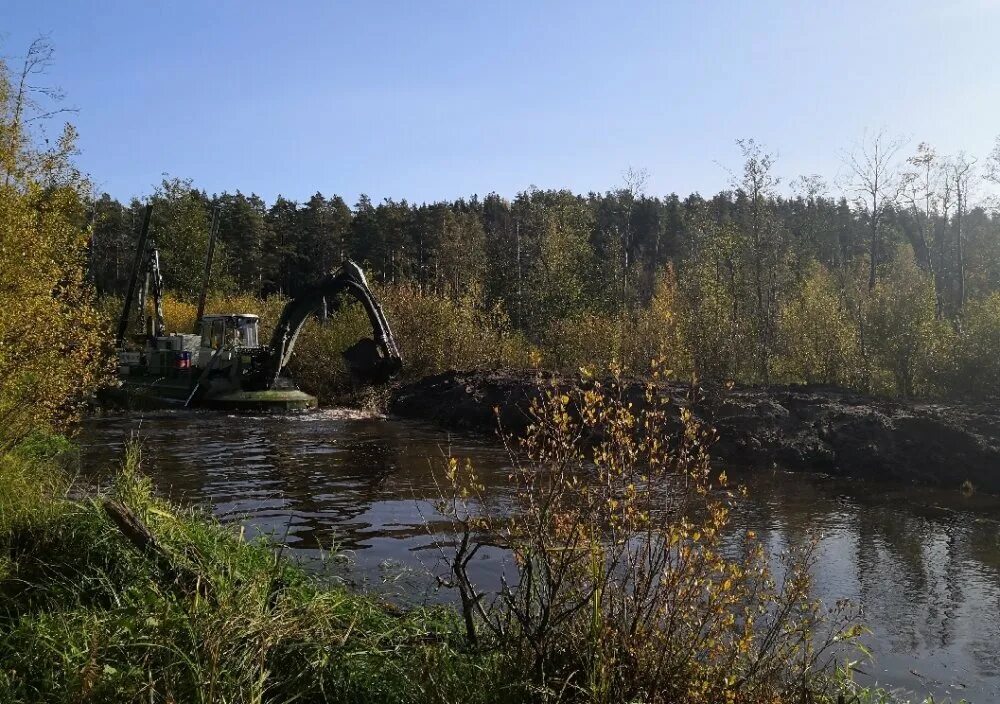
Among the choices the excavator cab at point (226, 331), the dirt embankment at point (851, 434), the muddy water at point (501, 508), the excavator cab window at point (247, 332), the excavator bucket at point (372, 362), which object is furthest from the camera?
the excavator cab window at point (247, 332)

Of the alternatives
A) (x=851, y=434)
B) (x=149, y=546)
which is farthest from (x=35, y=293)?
(x=851, y=434)

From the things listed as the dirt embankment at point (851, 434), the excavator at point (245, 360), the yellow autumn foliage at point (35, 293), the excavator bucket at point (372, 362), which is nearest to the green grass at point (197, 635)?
the yellow autumn foliage at point (35, 293)

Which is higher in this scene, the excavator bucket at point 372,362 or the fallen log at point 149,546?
the excavator bucket at point 372,362

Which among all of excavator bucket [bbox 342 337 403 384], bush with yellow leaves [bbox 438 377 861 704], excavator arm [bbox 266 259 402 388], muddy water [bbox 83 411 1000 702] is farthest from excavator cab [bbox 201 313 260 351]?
bush with yellow leaves [bbox 438 377 861 704]

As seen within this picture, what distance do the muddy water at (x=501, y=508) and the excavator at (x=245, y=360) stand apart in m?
2.95

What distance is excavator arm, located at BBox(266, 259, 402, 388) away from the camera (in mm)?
20594

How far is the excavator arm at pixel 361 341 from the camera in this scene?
20594mm

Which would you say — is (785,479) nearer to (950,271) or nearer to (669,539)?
(669,539)

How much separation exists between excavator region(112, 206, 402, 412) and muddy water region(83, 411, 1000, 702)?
9.68 feet

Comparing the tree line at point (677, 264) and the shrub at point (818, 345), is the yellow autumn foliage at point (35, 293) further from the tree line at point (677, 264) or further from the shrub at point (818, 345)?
the shrub at point (818, 345)

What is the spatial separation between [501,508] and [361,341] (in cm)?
1086

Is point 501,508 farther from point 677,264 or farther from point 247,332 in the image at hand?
point 677,264

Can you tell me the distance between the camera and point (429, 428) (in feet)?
67.1

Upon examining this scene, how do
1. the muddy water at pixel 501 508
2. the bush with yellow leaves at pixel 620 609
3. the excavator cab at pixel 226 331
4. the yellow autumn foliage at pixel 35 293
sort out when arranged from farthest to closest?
1. the excavator cab at pixel 226 331
2. the yellow autumn foliage at pixel 35 293
3. the muddy water at pixel 501 508
4. the bush with yellow leaves at pixel 620 609
